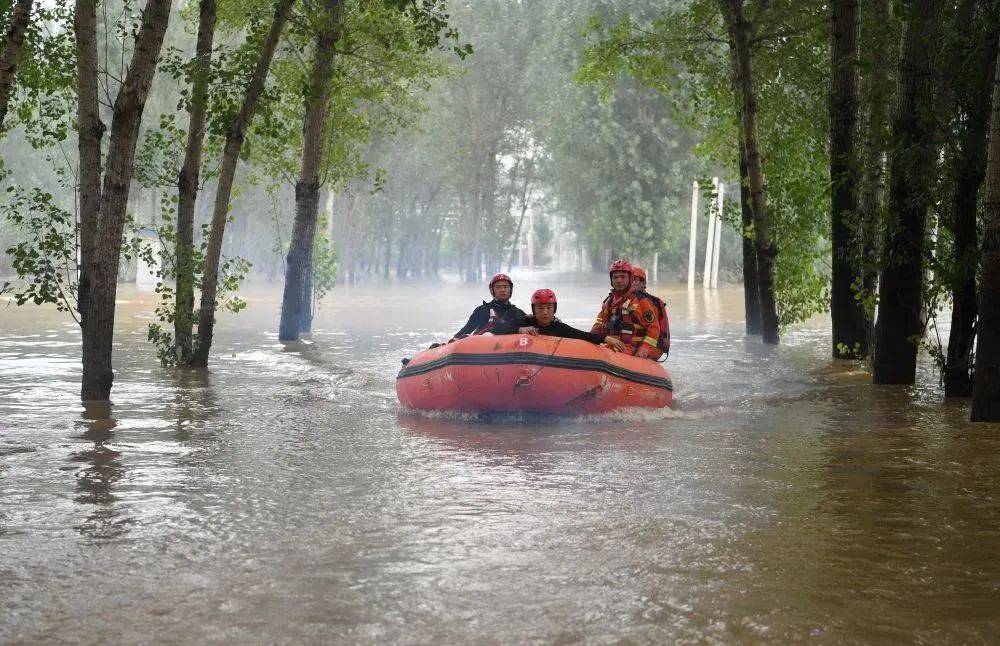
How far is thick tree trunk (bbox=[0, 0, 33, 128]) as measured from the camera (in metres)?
10.9

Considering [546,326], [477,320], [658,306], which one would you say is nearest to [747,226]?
[658,306]

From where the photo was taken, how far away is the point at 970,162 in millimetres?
12211

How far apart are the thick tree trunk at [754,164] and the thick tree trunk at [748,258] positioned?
0.74ft

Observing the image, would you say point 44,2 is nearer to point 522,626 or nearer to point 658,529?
point 658,529

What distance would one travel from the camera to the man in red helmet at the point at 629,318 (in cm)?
1324

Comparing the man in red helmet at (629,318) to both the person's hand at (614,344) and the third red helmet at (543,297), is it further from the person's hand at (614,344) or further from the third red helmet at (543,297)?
the third red helmet at (543,297)

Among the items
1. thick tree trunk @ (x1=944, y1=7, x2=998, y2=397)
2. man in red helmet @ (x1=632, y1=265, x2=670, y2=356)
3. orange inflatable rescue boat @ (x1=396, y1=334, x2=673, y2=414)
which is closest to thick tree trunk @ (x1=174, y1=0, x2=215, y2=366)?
orange inflatable rescue boat @ (x1=396, y1=334, x2=673, y2=414)

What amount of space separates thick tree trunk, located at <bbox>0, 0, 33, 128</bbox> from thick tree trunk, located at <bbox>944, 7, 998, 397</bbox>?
8871 millimetres

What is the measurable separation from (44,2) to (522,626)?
9658mm

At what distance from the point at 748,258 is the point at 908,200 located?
9.72 m

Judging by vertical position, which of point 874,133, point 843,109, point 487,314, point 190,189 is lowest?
point 487,314

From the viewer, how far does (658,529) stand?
6.98 metres

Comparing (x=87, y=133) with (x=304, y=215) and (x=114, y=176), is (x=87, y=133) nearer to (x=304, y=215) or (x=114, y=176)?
(x=114, y=176)

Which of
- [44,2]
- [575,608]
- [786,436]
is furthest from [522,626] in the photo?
[44,2]
